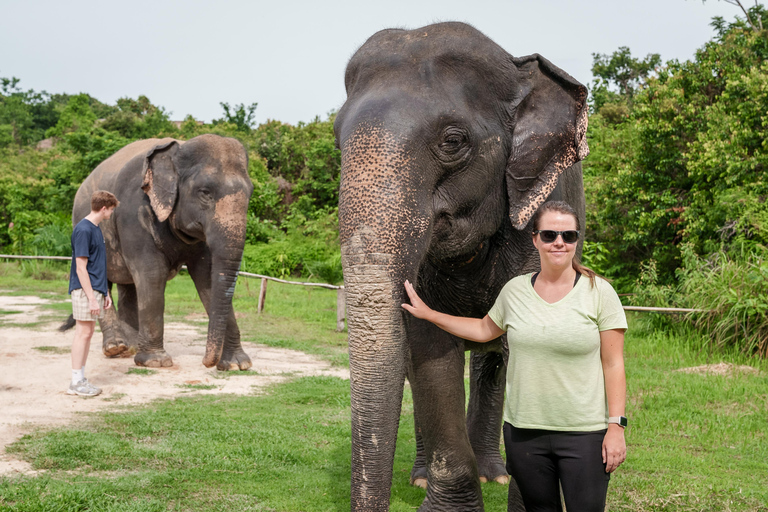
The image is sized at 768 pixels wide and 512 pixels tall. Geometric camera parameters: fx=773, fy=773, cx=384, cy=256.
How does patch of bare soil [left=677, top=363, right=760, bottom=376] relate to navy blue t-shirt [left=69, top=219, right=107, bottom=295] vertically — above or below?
below

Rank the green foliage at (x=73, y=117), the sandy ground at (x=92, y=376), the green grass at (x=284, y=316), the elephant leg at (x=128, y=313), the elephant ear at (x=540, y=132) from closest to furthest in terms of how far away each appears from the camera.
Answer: the elephant ear at (x=540, y=132) → the sandy ground at (x=92, y=376) → the elephant leg at (x=128, y=313) → the green grass at (x=284, y=316) → the green foliage at (x=73, y=117)

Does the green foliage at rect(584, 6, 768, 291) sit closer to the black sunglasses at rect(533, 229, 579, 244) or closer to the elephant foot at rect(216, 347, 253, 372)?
the elephant foot at rect(216, 347, 253, 372)

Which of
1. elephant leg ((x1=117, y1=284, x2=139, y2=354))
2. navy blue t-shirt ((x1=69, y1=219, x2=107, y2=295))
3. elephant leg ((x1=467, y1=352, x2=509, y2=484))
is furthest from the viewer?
elephant leg ((x1=117, y1=284, x2=139, y2=354))

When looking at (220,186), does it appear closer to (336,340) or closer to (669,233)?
(336,340)

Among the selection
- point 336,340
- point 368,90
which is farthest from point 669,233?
point 368,90

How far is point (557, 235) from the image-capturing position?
9.00ft

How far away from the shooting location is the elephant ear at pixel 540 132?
341 centimetres

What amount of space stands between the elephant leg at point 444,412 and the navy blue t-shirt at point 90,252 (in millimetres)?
4110

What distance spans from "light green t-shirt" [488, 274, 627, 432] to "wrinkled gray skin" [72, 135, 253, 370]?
537cm

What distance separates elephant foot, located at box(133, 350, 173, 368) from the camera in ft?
28.2

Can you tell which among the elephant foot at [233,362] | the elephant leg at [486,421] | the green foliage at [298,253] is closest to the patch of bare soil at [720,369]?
the elephant leg at [486,421]

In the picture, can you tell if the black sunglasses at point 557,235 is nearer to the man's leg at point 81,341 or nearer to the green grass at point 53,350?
the man's leg at point 81,341

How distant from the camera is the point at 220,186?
27.3 feet

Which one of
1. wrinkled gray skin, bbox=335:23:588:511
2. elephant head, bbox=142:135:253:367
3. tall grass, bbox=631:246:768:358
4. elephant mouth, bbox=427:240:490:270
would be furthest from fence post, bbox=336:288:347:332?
elephant mouth, bbox=427:240:490:270
